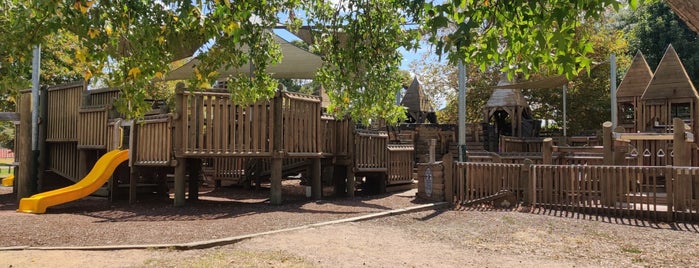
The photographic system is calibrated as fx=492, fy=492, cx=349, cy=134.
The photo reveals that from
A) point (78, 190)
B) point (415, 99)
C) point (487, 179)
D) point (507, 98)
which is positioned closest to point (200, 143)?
point (78, 190)

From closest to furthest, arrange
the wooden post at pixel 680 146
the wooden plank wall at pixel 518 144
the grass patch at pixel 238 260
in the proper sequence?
the grass patch at pixel 238 260 → the wooden post at pixel 680 146 → the wooden plank wall at pixel 518 144

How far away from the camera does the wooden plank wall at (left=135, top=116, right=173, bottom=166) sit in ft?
35.0

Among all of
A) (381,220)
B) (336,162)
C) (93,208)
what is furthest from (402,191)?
(93,208)

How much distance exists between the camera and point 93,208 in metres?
10.9

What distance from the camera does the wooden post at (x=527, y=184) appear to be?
10.7m

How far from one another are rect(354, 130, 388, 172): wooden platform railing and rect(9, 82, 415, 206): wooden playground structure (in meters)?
0.03

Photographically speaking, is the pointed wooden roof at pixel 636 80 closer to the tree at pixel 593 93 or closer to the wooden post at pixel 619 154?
Answer: the wooden post at pixel 619 154

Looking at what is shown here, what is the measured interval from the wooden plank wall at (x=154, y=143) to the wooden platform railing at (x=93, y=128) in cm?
195

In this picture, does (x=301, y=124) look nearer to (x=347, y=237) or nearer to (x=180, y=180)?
(x=180, y=180)

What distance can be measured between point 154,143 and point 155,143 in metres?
0.05

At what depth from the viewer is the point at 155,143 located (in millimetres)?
11078

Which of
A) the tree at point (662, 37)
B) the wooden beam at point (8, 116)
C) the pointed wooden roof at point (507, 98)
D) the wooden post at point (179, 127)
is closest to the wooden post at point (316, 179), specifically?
the wooden post at point (179, 127)

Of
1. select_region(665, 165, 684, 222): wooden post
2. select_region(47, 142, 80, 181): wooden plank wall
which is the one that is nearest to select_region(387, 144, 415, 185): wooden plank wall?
select_region(665, 165, 684, 222): wooden post

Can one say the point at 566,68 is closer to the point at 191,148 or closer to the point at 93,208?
the point at 191,148
